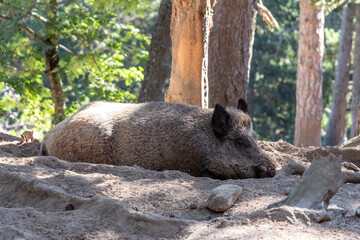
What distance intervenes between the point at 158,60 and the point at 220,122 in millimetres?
6174

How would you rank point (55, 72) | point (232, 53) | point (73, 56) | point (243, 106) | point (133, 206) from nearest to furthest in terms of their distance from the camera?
point (133, 206)
point (243, 106)
point (232, 53)
point (73, 56)
point (55, 72)

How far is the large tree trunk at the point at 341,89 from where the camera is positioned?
71.4ft

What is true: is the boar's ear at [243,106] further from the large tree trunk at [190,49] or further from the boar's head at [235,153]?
the large tree trunk at [190,49]

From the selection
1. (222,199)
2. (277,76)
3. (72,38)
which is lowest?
(222,199)

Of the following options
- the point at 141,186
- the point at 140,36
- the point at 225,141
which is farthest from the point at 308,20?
the point at 141,186

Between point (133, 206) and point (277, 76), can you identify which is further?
point (277, 76)

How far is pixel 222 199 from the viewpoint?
398 centimetres

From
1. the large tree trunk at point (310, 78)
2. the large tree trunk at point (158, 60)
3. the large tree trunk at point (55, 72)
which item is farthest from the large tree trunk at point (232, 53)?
the large tree trunk at point (310, 78)

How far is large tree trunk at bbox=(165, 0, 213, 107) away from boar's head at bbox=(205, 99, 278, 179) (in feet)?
5.93

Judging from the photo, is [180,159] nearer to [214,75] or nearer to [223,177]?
[223,177]

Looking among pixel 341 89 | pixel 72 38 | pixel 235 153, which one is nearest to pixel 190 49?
pixel 235 153

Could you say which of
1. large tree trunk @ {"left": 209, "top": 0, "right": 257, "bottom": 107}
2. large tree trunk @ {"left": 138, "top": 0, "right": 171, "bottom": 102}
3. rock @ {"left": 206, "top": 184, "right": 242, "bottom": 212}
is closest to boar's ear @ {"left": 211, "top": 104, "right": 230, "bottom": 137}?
rock @ {"left": 206, "top": 184, "right": 242, "bottom": 212}

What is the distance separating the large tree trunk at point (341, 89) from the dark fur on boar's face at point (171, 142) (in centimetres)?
1616

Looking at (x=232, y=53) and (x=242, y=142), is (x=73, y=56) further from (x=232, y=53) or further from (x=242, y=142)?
(x=242, y=142)
